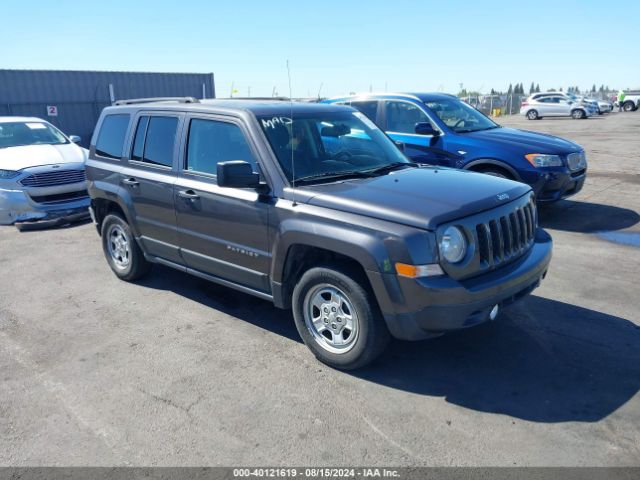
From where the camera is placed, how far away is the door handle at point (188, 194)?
4.66m

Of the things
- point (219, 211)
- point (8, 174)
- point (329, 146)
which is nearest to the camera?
point (219, 211)

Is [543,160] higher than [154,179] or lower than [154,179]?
lower

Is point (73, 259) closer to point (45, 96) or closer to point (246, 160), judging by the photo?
point (246, 160)

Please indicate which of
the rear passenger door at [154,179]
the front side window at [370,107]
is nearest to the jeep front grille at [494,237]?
the rear passenger door at [154,179]

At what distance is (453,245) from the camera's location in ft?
11.4

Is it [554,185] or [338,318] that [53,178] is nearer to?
[338,318]

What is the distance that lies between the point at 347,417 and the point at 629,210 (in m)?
7.47

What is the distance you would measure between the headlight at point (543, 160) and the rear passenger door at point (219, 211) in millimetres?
4830

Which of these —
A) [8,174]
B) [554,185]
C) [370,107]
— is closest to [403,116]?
[370,107]

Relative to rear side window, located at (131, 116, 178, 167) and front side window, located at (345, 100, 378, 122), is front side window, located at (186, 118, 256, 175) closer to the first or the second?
rear side window, located at (131, 116, 178, 167)

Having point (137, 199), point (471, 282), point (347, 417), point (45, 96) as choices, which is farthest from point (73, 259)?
point (45, 96)

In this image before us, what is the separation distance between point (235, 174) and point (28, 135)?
818cm

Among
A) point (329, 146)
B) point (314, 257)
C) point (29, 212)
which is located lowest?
point (29, 212)

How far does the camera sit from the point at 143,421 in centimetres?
345
